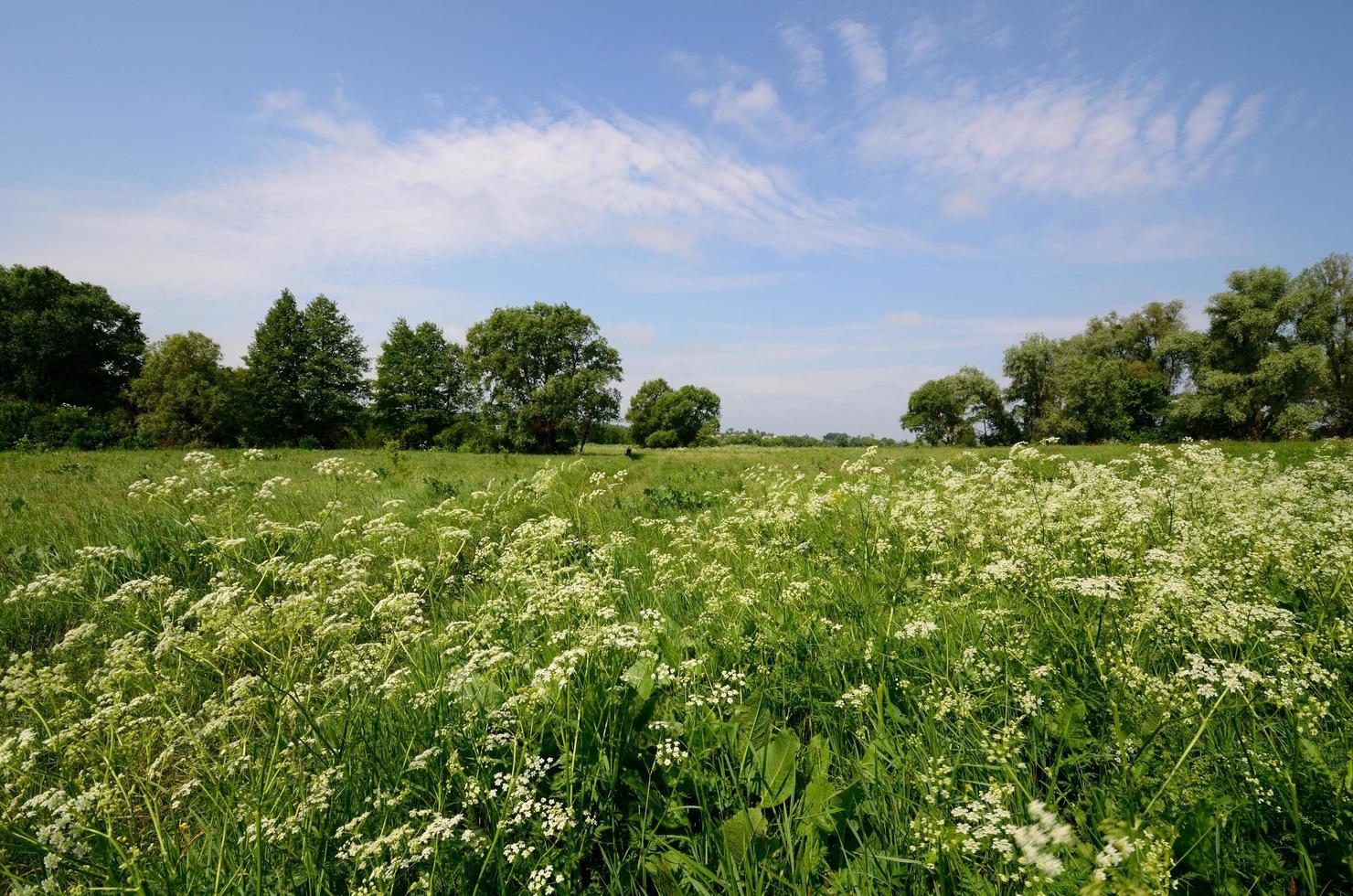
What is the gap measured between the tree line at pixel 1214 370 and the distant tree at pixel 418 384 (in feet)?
228

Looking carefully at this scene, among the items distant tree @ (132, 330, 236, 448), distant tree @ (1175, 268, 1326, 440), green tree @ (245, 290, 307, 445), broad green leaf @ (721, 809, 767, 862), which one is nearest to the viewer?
broad green leaf @ (721, 809, 767, 862)

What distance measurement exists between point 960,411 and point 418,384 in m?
74.7

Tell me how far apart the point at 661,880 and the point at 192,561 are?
6817mm

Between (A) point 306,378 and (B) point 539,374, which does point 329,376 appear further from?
(B) point 539,374

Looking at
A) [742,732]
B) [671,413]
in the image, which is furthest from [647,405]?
[742,732]

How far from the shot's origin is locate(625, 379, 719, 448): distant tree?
319ft

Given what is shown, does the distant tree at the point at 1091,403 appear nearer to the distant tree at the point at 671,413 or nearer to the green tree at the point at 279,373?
the distant tree at the point at 671,413

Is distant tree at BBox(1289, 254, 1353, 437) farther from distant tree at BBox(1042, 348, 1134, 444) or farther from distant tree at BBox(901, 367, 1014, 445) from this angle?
distant tree at BBox(901, 367, 1014, 445)

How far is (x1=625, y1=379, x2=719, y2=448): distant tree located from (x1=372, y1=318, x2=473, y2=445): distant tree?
1519 inches

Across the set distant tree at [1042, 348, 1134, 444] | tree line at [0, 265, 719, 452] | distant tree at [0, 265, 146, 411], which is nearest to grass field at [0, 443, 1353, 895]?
tree line at [0, 265, 719, 452]

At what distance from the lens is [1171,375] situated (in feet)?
215

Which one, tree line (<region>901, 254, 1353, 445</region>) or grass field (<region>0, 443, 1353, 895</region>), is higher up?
tree line (<region>901, 254, 1353, 445</region>)

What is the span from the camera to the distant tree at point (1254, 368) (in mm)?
44875

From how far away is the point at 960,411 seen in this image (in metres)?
76.4
